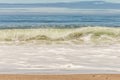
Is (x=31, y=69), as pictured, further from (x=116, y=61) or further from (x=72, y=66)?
(x=116, y=61)

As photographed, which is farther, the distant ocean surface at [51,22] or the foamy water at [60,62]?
the distant ocean surface at [51,22]

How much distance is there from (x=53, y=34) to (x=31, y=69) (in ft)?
26.0

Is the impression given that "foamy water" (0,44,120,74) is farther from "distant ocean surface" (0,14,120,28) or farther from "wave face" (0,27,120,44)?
"distant ocean surface" (0,14,120,28)

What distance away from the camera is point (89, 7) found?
35.7 m

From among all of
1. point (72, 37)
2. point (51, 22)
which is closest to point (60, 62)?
point (72, 37)

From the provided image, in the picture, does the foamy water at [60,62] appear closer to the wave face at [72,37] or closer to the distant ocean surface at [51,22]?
the wave face at [72,37]
